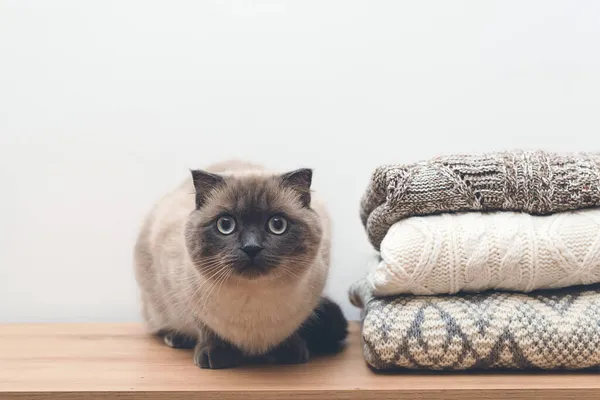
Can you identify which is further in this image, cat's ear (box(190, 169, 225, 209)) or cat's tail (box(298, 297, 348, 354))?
cat's tail (box(298, 297, 348, 354))

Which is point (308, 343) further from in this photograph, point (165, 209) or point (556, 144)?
point (556, 144)

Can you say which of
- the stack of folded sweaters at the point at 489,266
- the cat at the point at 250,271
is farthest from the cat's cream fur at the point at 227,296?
the stack of folded sweaters at the point at 489,266

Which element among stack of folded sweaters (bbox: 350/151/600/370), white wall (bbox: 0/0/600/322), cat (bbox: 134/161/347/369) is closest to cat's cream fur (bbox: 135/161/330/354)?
cat (bbox: 134/161/347/369)

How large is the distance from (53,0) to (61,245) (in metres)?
0.59

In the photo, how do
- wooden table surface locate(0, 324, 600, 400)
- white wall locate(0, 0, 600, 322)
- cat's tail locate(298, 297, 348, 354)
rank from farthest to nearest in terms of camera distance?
white wall locate(0, 0, 600, 322), cat's tail locate(298, 297, 348, 354), wooden table surface locate(0, 324, 600, 400)

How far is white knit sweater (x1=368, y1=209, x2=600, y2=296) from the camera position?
2.92ft

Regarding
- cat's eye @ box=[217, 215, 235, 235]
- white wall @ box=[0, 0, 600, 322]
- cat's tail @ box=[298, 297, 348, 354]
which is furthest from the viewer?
white wall @ box=[0, 0, 600, 322]

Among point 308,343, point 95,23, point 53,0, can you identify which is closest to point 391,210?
point 308,343

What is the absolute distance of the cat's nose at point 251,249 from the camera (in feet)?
2.87

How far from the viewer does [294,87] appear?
138 centimetres

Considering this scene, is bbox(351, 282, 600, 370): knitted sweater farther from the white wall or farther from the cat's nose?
the white wall

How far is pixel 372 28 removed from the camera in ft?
4.52

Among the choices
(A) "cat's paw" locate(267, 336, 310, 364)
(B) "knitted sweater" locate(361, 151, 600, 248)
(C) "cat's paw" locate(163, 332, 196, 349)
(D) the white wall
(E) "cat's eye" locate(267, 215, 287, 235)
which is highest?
(D) the white wall

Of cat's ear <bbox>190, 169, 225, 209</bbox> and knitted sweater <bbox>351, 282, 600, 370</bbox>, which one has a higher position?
cat's ear <bbox>190, 169, 225, 209</bbox>
